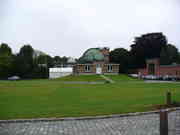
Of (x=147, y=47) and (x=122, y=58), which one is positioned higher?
(x=147, y=47)

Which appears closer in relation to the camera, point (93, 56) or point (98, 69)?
point (98, 69)

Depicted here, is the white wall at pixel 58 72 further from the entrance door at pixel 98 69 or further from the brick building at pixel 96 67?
the entrance door at pixel 98 69

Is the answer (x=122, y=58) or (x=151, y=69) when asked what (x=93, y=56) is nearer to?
(x=122, y=58)

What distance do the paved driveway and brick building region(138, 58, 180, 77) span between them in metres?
43.0

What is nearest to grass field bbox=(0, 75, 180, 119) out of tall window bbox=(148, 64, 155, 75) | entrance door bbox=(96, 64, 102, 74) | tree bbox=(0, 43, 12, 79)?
entrance door bbox=(96, 64, 102, 74)

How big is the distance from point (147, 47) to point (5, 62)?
156ft

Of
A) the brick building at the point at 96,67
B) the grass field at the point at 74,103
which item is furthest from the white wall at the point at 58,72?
the grass field at the point at 74,103

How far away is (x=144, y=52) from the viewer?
209 ft

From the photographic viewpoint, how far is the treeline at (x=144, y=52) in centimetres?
6233

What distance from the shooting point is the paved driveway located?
575 cm

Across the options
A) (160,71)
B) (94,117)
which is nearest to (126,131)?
(94,117)

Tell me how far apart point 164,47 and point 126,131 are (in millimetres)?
62186

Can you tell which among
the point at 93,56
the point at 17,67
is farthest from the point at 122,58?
the point at 17,67

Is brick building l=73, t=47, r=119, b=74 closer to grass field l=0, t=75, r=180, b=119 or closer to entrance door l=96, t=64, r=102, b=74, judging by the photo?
entrance door l=96, t=64, r=102, b=74
